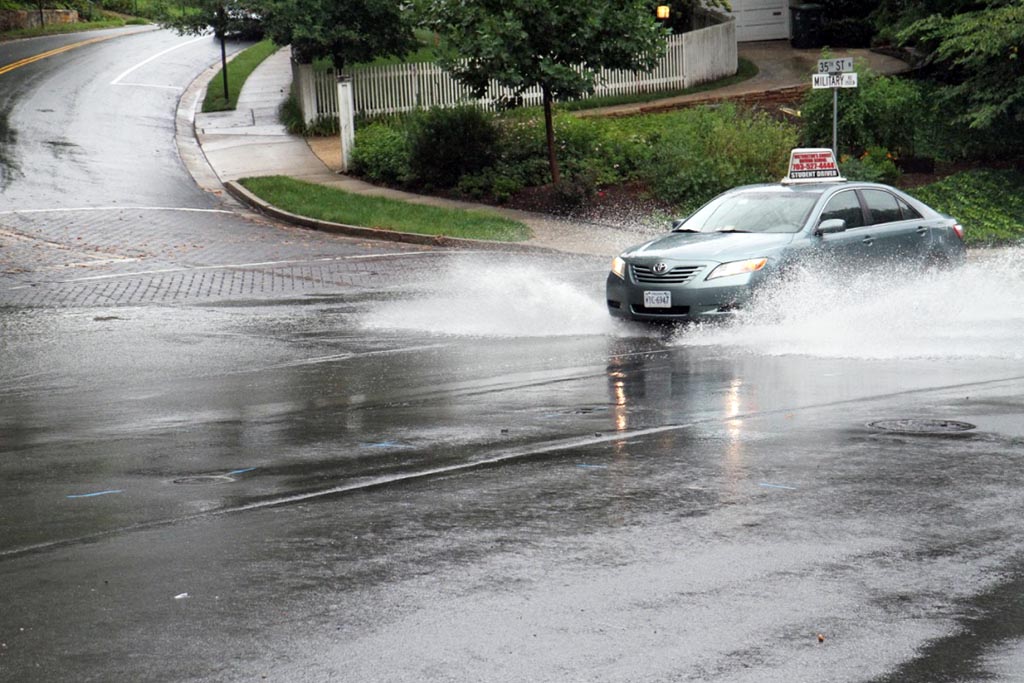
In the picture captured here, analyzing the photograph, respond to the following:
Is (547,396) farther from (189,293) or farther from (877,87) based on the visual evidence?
(877,87)

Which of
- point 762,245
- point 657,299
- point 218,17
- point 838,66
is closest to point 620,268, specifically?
point 657,299

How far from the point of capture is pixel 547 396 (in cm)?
1050

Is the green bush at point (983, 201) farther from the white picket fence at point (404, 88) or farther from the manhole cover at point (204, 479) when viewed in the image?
the manhole cover at point (204, 479)

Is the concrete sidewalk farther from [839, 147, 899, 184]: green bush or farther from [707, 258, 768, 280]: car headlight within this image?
[707, 258, 768, 280]: car headlight

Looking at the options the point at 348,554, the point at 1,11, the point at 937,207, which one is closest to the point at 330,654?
the point at 348,554

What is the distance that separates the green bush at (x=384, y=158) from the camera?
90.4 ft

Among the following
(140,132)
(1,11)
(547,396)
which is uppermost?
(1,11)

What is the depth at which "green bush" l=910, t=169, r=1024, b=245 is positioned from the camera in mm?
24562

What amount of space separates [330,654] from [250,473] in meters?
3.16

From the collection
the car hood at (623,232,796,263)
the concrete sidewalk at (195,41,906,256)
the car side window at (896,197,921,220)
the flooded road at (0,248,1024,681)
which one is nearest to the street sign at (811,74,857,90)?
the concrete sidewalk at (195,41,906,256)

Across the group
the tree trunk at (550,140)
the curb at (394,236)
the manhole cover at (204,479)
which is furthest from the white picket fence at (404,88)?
the manhole cover at (204,479)

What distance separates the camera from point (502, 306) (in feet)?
51.8

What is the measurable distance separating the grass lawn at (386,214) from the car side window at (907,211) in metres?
8.36

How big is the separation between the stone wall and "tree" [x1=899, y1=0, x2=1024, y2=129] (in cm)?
4118
